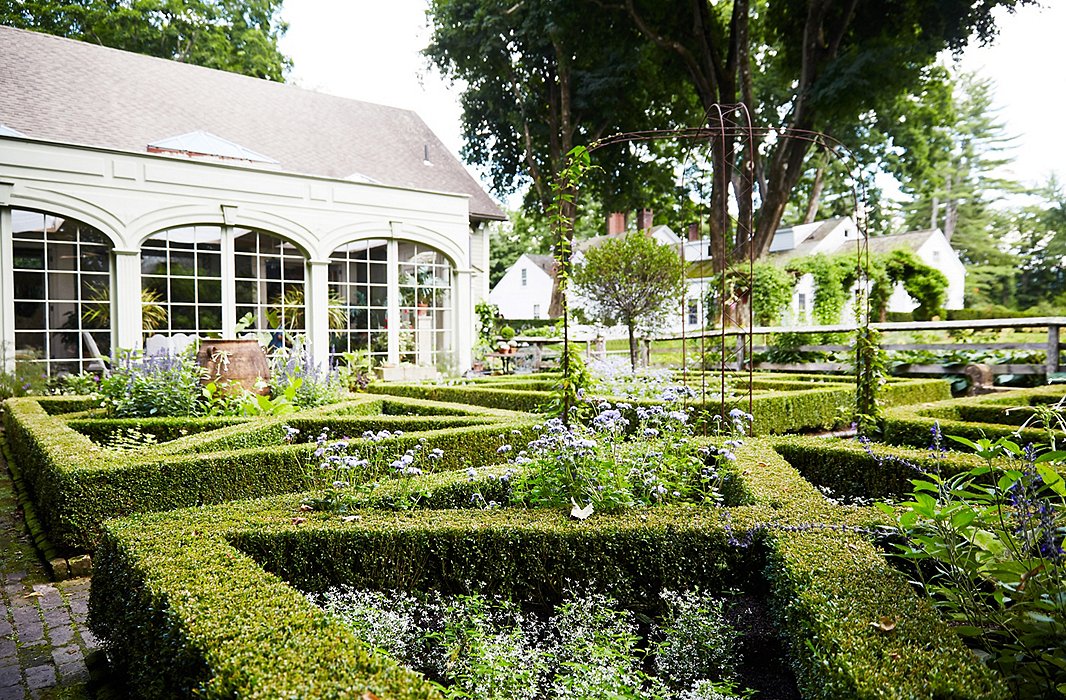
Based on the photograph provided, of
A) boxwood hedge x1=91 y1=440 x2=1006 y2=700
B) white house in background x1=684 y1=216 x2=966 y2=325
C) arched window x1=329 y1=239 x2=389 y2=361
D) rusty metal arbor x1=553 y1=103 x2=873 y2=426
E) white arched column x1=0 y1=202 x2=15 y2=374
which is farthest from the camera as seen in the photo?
white house in background x1=684 y1=216 x2=966 y2=325

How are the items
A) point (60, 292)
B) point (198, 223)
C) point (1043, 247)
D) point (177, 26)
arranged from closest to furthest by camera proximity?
point (60, 292) < point (198, 223) < point (177, 26) < point (1043, 247)

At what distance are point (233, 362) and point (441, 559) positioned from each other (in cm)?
563

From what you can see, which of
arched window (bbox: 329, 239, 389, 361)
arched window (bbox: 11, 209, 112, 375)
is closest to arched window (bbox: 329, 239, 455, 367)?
arched window (bbox: 329, 239, 389, 361)

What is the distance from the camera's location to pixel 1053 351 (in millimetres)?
9000

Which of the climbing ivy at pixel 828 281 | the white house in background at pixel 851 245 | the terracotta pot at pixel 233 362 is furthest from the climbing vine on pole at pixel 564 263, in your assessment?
the white house in background at pixel 851 245

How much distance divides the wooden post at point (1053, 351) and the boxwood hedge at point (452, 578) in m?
7.72

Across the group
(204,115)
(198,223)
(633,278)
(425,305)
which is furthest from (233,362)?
(204,115)

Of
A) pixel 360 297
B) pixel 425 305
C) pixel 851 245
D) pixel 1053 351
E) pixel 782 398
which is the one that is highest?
pixel 851 245

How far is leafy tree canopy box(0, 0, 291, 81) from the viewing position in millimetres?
20047

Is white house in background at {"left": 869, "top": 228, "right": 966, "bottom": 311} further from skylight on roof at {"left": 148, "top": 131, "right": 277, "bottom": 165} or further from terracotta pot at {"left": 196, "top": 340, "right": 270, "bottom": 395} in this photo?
terracotta pot at {"left": 196, "top": 340, "right": 270, "bottom": 395}

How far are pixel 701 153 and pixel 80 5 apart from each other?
61.6 feet

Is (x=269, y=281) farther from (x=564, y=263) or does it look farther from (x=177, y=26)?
(x=177, y=26)

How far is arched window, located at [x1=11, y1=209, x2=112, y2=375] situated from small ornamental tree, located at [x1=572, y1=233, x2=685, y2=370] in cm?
796

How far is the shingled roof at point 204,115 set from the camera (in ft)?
39.5
